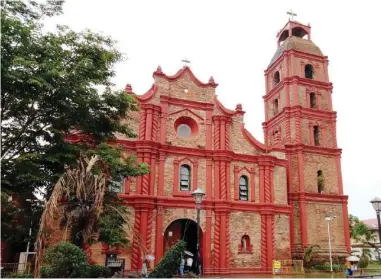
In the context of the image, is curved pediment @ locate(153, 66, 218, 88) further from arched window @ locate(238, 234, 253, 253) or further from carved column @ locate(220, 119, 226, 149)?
arched window @ locate(238, 234, 253, 253)

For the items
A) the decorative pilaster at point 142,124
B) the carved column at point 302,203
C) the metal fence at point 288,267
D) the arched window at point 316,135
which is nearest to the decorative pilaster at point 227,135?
the decorative pilaster at point 142,124

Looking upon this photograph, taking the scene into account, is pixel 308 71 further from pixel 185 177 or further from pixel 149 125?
pixel 149 125

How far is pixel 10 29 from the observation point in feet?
37.7

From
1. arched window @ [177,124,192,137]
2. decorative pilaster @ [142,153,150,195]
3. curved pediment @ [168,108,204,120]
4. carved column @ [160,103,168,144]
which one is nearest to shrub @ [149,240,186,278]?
decorative pilaster @ [142,153,150,195]

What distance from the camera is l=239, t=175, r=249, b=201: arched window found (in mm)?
26177

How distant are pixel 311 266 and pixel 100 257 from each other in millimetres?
15358

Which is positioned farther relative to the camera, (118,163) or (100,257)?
(100,257)

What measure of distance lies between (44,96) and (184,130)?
48.8ft

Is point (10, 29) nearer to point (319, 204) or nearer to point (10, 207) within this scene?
point (10, 207)

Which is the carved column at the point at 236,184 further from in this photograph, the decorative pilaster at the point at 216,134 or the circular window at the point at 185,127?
the circular window at the point at 185,127

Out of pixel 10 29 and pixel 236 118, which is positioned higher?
pixel 236 118

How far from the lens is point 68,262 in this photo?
9.69m

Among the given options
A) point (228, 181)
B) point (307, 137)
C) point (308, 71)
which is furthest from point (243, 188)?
point (308, 71)

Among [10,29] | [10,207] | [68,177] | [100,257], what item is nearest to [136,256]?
[100,257]
